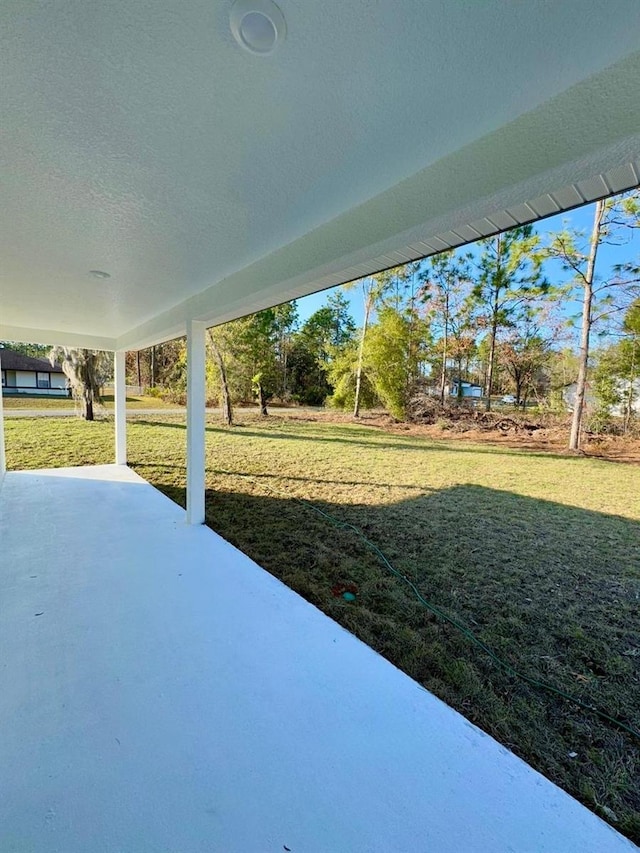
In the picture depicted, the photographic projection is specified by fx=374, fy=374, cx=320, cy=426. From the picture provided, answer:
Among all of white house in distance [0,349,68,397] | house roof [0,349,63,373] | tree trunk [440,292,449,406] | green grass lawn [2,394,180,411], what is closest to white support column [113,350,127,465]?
green grass lawn [2,394,180,411]

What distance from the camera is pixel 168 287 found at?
3.21m

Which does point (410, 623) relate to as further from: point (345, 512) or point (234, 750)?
point (345, 512)

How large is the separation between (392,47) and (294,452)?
24.4 ft

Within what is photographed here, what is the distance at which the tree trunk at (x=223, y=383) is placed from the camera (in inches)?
441

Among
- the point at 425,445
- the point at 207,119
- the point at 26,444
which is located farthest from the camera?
the point at 425,445

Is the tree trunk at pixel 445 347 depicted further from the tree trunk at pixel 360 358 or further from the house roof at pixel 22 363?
the house roof at pixel 22 363

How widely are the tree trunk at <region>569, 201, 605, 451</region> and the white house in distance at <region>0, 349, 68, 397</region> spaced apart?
23.7 metres

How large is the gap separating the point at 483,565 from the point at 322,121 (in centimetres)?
334

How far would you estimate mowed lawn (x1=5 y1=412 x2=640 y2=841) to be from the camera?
167 centimetres

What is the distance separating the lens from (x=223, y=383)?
11.6 meters

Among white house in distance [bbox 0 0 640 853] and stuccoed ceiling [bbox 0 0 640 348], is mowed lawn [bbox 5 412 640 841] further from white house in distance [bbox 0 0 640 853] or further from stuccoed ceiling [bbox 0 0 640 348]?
stuccoed ceiling [bbox 0 0 640 348]

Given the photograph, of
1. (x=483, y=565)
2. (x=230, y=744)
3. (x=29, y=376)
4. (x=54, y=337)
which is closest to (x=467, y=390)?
(x=483, y=565)

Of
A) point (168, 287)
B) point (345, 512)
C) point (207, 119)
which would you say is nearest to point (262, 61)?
point (207, 119)

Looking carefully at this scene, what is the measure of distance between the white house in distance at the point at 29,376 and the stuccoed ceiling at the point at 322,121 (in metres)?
23.6
